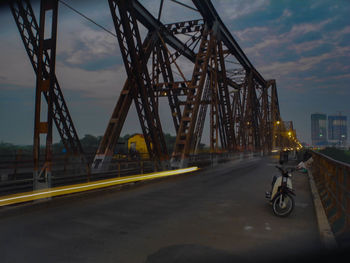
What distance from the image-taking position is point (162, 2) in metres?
16.4

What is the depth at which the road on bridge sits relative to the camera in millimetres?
4617

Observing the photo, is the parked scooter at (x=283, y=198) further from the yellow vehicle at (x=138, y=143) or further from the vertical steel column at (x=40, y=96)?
the yellow vehicle at (x=138, y=143)

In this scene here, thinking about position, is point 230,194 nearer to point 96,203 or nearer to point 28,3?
point 96,203

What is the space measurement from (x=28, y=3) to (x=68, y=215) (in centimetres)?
706

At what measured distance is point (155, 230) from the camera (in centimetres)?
597

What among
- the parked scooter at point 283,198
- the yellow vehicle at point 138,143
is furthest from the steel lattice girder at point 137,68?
the yellow vehicle at point 138,143

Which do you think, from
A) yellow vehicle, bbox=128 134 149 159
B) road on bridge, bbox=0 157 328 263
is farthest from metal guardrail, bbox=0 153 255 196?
yellow vehicle, bbox=128 134 149 159

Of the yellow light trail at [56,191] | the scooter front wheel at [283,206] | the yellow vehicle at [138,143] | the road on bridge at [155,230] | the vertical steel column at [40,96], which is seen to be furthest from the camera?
the yellow vehicle at [138,143]

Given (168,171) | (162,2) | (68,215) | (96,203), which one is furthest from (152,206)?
(162,2)

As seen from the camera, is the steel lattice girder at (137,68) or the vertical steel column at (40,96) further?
the steel lattice girder at (137,68)

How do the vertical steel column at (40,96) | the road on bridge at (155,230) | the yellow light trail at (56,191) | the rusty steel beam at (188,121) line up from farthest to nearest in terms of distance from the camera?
1. the rusty steel beam at (188,121)
2. the vertical steel column at (40,96)
3. the yellow light trail at (56,191)
4. the road on bridge at (155,230)

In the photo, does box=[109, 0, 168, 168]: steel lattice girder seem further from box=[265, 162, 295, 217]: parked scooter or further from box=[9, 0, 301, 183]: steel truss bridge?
box=[265, 162, 295, 217]: parked scooter

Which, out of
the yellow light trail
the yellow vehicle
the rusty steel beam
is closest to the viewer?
the yellow light trail

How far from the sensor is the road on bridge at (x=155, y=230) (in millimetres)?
4617
